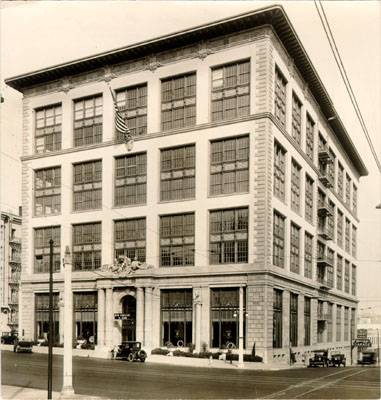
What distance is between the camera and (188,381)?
2844cm

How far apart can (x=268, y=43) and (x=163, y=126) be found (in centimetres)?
1128

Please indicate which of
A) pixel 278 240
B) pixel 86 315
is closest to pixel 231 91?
pixel 278 240

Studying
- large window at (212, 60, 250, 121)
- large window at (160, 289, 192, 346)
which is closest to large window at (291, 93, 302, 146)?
large window at (212, 60, 250, 121)

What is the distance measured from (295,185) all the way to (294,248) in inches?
233

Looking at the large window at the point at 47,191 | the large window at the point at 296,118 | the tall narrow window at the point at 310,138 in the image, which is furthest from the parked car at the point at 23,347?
the tall narrow window at the point at 310,138

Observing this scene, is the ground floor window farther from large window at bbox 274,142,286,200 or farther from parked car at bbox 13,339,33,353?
large window at bbox 274,142,286,200

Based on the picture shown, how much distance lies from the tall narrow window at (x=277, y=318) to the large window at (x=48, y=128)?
24.6 metres

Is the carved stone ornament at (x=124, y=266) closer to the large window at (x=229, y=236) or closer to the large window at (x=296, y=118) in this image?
the large window at (x=229, y=236)

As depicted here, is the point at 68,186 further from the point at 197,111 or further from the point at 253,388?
the point at 253,388

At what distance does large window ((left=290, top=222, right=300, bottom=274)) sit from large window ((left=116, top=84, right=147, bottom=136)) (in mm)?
16655

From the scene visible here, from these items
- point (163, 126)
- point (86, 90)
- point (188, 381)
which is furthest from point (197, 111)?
point (188, 381)

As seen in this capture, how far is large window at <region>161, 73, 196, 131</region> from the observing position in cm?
4991

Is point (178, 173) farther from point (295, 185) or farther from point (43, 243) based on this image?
point (43, 243)

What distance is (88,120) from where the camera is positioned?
180ft
